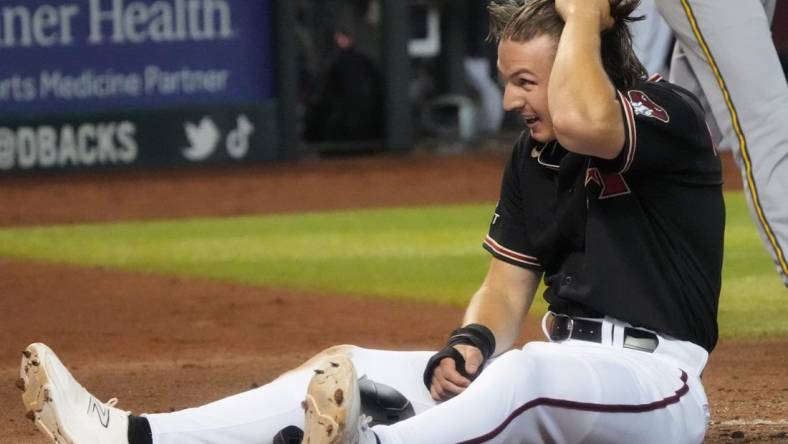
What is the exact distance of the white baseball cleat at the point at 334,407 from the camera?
263 centimetres

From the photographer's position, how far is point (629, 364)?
3.00 meters

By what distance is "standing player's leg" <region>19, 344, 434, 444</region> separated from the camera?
2.92 metres

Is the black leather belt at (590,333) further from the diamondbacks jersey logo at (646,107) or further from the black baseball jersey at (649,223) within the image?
the diamondbacks jersey logo at (646,107)

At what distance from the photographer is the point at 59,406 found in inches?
115

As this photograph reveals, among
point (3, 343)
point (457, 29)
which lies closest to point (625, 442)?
point (3, 343)

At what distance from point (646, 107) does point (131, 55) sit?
1136 cm

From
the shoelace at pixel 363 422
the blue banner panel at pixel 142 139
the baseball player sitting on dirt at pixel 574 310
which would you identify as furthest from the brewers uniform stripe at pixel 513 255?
the blue banner panel at pixel 142 139

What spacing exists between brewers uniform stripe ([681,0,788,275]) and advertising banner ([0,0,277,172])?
9804 mm

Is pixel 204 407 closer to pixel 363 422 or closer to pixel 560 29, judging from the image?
pixel 363 422

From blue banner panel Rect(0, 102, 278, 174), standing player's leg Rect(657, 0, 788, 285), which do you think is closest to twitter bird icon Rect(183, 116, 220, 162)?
blue banner panel Rect(0, 102, 278, 174)

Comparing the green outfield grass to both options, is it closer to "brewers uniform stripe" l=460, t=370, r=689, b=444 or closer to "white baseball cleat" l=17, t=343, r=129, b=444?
"brewers uniform stripe" l=460, t=370, r=689, b=444

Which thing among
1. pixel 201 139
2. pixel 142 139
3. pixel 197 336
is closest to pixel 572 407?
pixel 197 336

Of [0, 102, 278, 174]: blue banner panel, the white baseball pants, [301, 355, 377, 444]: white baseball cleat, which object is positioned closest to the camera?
[301, 355, 377, 444]: white baseball cleat

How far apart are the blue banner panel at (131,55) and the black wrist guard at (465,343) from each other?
35.2 ft
